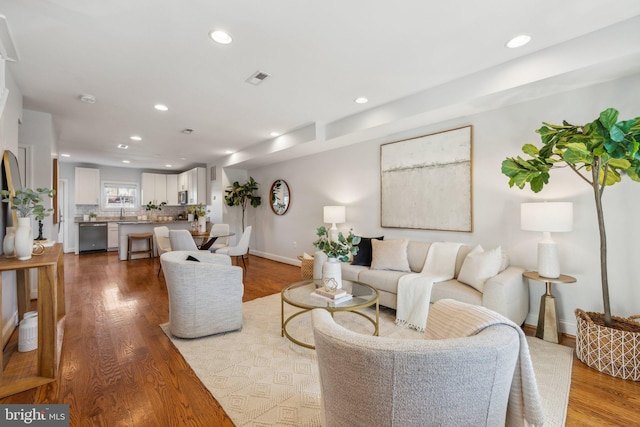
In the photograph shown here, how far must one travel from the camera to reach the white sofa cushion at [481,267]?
8.84ft

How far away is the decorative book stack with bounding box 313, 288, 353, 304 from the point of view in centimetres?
242

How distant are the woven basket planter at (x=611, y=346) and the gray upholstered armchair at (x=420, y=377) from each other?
1.84 meters

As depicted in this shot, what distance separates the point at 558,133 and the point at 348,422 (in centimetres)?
260

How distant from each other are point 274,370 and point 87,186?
8.53 metres

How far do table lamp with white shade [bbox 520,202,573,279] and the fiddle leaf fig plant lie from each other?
193mm

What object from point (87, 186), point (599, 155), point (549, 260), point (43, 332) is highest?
point (87, 186)

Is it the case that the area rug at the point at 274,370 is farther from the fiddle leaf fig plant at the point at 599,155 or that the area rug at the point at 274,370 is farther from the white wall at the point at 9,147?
the white wall at the point at 9,147

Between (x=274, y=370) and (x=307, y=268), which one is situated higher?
(x=307, y=268)

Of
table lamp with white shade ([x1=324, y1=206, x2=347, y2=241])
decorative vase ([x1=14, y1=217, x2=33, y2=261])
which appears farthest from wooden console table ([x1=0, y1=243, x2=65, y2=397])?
table lamp with white shade ([x1=324, y1=206, x2=347, y2=241])

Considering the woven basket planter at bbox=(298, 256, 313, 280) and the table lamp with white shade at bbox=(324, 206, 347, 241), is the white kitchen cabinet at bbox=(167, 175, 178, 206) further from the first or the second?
the table lamp with white shade at bbox=(324, 206, 347, 241)

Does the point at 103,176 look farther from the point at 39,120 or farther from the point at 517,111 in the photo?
the point at 517,111

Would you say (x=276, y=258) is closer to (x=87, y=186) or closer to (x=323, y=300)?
(x=323, y=300)

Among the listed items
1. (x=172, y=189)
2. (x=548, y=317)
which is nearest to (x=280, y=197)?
(x=172, y=189)

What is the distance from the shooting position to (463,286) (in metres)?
2.83
